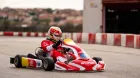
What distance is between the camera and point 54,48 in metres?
11.5

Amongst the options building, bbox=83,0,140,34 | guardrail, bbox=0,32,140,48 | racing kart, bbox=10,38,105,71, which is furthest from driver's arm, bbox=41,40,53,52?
building, bbox=83,0,140,34

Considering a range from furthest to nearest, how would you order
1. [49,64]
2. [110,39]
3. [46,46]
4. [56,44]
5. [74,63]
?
[110,39]
[46,46]
[56,44]
[49,64]
[74,63]

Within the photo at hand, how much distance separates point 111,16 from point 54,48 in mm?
20549

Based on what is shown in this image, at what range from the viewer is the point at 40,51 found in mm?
11984

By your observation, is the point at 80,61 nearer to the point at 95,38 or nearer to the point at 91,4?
the point at 95,38

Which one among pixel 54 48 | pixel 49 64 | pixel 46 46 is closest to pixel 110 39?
pixel 46 46

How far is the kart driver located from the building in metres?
16.7

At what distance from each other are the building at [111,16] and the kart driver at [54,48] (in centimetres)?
1671

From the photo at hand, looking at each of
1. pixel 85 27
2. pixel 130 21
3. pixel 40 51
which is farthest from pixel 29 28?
pixel 40 51

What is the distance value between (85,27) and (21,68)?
56.8 feet

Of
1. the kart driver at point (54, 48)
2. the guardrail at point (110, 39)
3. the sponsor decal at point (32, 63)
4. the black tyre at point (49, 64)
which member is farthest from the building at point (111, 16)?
the black tyre at point (49, 64)

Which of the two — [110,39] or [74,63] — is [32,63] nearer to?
[74,63]

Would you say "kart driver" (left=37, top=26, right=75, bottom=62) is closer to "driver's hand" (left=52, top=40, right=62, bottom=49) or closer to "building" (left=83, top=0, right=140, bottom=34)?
"driver's hand" (left=52, top=40, right=62, bottom=49)

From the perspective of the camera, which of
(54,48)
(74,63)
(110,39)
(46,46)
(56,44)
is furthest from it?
(110,39)
